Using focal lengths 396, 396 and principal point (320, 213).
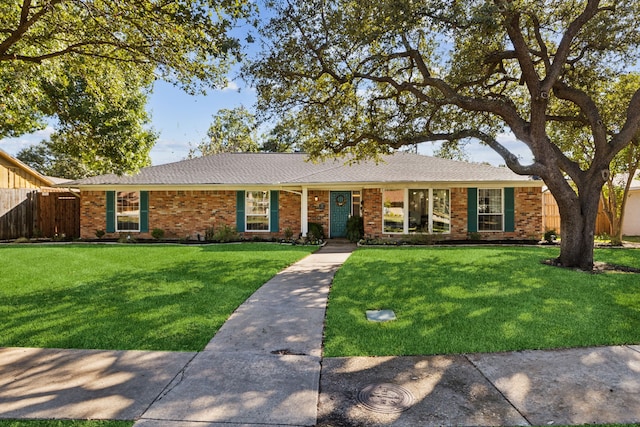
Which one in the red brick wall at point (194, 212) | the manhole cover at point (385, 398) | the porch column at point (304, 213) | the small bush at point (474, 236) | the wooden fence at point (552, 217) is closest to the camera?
the manhole cover at point (385, 398)

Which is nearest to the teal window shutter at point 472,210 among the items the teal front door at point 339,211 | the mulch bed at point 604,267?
the teal front door at point 339,211

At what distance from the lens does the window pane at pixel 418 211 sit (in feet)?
51.3

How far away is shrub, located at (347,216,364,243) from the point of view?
15.8 m

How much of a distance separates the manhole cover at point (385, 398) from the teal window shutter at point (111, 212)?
52.7 ft

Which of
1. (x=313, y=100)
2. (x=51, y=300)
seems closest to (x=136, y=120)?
(x=313, y=100)

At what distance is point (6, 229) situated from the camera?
53.8ft

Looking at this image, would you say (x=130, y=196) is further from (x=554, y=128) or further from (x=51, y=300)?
(x=554, y=128)

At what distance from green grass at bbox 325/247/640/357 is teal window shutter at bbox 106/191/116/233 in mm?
11650

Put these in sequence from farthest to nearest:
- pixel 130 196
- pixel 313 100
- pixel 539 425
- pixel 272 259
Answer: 1. pixel 130 196
2. pixel 313 100
3. pixel 272 259
4. pixel 539 425

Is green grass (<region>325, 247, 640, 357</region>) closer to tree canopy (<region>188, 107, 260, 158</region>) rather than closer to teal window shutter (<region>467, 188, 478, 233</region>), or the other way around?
teal window shutter (<region>467, 188, 478, 233</region>)

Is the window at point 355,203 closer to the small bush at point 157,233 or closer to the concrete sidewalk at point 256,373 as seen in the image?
the small bush at point 157,233

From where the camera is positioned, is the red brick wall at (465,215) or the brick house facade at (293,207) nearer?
the red brick wall at (465,215)

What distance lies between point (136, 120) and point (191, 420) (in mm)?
13342

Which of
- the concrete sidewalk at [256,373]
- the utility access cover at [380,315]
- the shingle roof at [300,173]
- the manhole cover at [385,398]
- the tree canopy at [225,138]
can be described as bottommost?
the manhole cover at [385,398]
